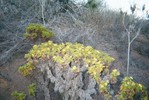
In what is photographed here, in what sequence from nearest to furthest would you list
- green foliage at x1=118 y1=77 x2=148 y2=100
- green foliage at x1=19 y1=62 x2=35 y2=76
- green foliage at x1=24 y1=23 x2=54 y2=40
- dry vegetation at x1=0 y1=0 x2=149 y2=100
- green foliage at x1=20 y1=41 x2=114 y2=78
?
green foliage at x1=118 y1=77 x2=148 y2=100, green foliage at x1=20 y1=41 x2=114 y2=78, green foliage at x1=19 y1=62 x2=35 y2=76, green foliage at x1=24 y1=23 x2=54 y2=40, dry vegetation at x1=0 y1=0 x2=149 y2=100

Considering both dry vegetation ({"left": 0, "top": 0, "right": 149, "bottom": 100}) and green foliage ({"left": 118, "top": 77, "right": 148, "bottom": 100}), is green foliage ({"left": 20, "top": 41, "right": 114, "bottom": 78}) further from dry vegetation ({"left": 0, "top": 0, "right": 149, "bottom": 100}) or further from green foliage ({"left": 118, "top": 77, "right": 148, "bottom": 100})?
dry vegetation ({"left": 0, "top": 0, "right": 149, "bottom": 100})

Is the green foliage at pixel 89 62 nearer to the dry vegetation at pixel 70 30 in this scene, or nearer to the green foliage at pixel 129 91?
the green foliage at pixel 129 91

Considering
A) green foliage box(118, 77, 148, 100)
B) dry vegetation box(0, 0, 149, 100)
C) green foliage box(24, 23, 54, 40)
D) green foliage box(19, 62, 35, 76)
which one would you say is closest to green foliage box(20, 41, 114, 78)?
green foliage box(19, 62, 35, 76)

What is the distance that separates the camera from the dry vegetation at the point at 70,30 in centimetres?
785

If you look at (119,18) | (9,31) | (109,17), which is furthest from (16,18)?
(119,18)

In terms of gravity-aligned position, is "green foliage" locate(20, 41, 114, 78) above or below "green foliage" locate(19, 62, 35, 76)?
above

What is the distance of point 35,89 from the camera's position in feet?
18.3

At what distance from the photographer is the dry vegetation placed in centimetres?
785

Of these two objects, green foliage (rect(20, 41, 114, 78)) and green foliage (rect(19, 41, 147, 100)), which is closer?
green foliage (rect(19, 41, 147, 100))

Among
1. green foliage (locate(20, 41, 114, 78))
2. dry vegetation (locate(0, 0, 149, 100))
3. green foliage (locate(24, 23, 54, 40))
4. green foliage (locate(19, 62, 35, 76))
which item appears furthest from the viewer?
dry vegetation (locate(0, 0, 149, 100))

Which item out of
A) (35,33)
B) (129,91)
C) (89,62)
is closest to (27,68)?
(89,62)

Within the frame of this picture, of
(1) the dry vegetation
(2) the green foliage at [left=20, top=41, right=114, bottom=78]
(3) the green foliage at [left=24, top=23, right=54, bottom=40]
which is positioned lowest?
(1) the dry vegetation

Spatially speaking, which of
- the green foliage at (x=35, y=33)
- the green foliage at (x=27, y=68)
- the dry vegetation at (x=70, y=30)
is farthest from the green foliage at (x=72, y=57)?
the green foliage at (x=35, y=33)

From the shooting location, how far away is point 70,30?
28.9 feet
